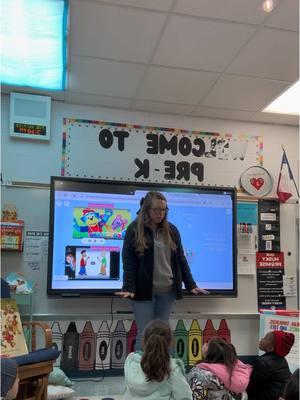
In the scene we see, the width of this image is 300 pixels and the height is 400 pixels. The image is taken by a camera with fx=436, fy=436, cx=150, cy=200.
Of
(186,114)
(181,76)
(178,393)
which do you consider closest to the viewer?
(178,393)

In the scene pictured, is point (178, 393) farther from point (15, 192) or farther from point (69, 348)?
point (15, 192)

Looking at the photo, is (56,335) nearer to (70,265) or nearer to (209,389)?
(70,265)

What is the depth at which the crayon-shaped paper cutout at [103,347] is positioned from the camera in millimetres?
3738

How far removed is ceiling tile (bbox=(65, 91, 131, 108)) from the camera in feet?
12.5

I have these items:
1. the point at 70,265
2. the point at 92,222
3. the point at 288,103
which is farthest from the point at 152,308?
the point at 288,103

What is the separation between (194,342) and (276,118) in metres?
2.27

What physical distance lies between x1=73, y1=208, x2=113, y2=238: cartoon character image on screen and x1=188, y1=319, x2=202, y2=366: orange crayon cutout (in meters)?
1.23

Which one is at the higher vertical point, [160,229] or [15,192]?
[15,192]

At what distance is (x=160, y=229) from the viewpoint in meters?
3.03

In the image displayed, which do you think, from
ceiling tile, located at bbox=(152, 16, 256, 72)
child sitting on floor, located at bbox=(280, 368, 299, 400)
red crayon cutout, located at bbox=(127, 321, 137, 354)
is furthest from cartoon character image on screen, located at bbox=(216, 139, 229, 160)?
child sitting on floor, located at bbox=(280, 368, 299, 400)

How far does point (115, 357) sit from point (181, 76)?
242 cm

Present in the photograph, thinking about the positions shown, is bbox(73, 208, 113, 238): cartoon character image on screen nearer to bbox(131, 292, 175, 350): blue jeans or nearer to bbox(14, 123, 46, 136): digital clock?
bbox(14, 123, 46, 136): digital clock

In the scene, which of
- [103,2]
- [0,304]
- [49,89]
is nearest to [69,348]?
[0,304]

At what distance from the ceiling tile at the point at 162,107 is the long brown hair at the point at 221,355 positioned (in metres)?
2.29
